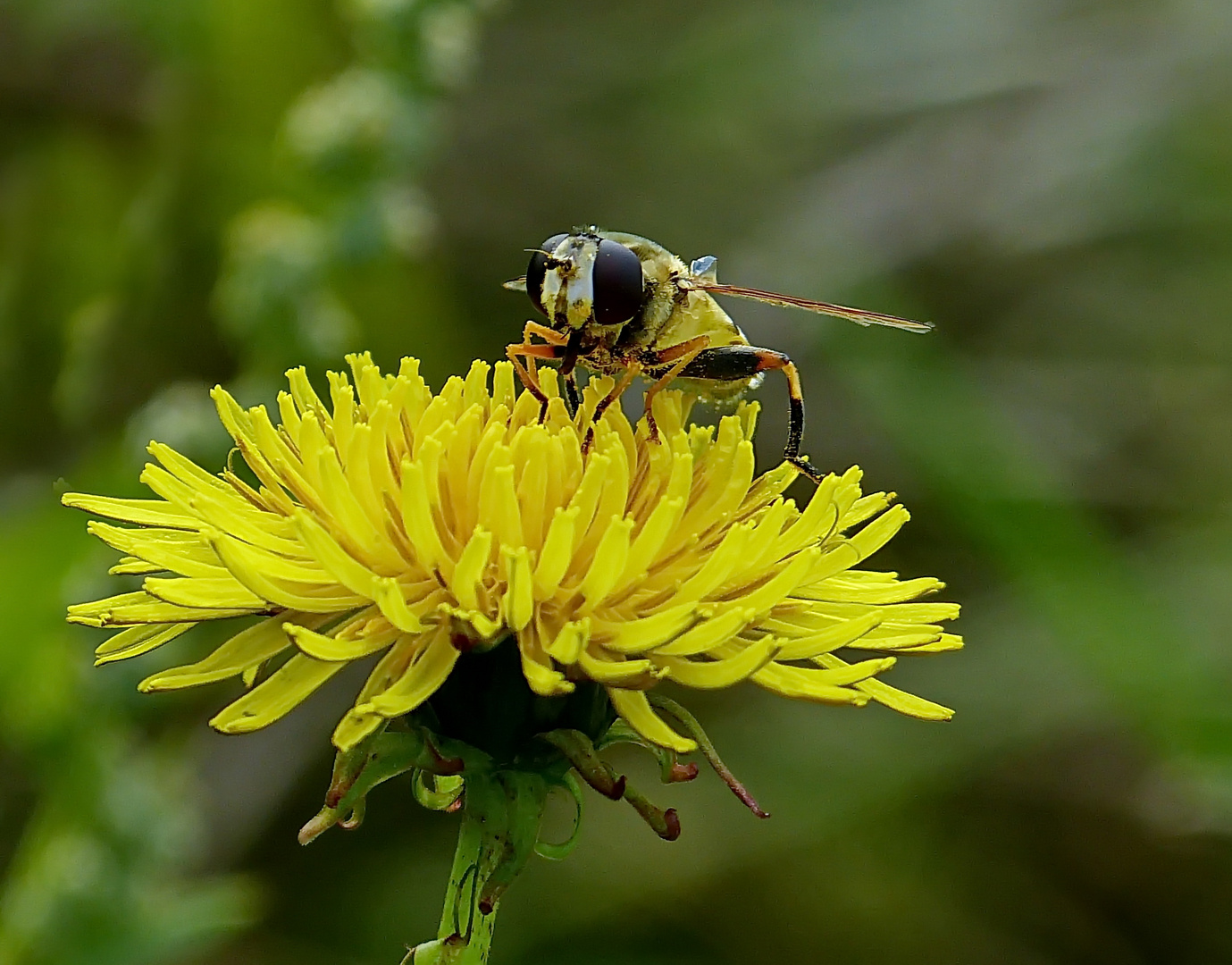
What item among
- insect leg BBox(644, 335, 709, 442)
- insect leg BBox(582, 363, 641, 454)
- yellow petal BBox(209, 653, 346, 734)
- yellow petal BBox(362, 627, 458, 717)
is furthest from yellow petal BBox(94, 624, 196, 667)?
insect leg BBox(644, 335, 709, 442)

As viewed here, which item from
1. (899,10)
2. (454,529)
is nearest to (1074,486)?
(899,10)

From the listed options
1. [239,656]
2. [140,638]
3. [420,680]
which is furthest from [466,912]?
[140,638]

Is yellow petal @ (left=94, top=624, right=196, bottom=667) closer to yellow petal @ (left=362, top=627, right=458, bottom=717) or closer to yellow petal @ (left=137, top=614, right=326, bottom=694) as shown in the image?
yellow petal @ (left=137, top=614, right=326, bottom=694)

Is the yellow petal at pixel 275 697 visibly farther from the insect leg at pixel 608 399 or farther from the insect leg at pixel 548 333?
the insect leg at pixel 548 333

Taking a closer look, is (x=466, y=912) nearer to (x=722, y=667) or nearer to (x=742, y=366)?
(x=722, y=667)

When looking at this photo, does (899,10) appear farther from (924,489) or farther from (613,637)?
(613,637)
